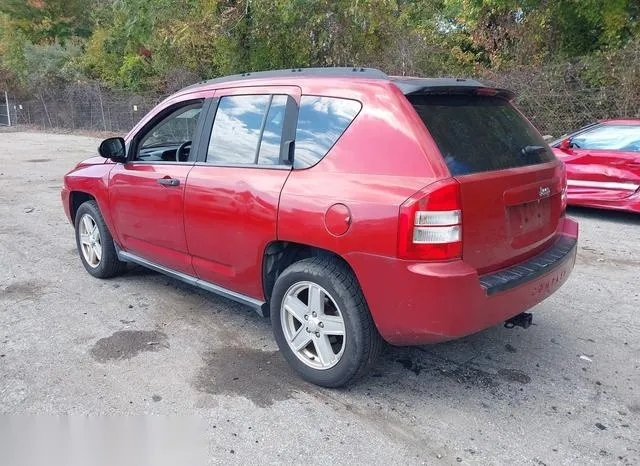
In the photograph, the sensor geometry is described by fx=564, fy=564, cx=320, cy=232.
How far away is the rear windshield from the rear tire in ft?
11.0

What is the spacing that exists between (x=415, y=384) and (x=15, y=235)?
602 cm

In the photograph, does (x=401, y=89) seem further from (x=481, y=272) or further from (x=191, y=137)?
(x=191, y=137)

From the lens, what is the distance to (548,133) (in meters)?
13.2

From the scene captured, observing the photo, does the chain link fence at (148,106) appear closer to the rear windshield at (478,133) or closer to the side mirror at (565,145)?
the side mirror at (565,145)

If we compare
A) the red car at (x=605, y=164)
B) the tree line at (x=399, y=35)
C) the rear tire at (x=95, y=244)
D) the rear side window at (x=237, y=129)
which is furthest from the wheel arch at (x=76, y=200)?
the tree line at (x=399, y=35)

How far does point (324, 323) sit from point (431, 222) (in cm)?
92

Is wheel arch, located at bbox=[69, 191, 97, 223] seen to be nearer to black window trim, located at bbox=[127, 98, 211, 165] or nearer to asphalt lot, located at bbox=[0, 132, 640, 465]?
asphalt lot, located at bbox=[0, 132, 640, 465]

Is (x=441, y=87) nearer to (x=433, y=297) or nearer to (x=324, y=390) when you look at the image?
(x=433, y=297)

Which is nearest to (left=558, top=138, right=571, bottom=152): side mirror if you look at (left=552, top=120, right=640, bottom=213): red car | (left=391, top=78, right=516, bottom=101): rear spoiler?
(left=552, top=120, right=640, bottom=213): red car

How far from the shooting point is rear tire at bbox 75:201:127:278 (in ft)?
17.2

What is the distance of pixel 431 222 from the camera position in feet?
9.34

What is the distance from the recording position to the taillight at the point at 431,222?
9.30 ft

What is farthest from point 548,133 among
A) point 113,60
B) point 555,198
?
point 113,60

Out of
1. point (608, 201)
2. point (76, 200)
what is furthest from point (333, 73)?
point (608, 201)
